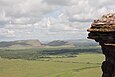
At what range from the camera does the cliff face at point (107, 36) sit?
1827 centimetres

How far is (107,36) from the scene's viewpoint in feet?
60.5

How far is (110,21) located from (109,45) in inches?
70.2

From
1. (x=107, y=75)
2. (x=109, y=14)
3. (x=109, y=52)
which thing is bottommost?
(x=107, y=75)

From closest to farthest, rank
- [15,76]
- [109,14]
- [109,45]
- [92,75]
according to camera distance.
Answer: [109,45]
[109,14]
[92,75]
[15,76]

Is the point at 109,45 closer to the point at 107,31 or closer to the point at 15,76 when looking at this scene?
the point at 107,31

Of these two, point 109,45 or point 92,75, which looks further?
point 92,75

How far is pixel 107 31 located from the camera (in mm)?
18312

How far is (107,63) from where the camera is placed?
64.1ft

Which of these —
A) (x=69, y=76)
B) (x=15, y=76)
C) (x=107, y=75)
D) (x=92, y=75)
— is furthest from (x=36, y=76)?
(x=107, y=75)

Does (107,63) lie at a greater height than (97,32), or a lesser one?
lesser

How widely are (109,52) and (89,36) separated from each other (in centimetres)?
206

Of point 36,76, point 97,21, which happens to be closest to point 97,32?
point 97,21

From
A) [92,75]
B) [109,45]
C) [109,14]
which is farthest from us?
[92,75]

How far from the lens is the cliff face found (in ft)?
59.9
